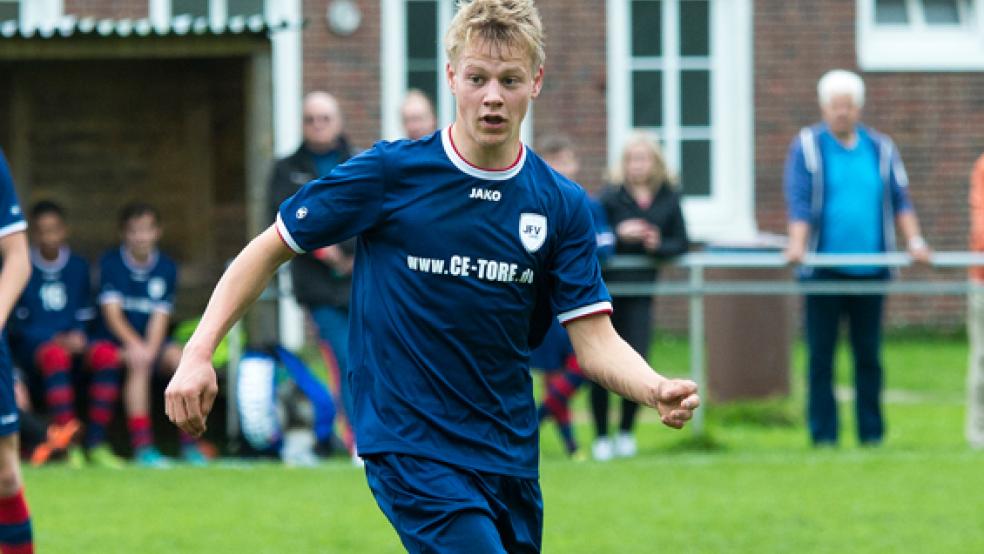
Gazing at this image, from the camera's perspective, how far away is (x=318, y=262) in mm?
10086

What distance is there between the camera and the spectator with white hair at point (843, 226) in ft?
34.2

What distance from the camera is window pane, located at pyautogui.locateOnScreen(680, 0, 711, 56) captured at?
18.0 meters

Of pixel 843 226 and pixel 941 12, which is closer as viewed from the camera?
pixel 843 226

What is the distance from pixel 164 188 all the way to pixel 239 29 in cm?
210

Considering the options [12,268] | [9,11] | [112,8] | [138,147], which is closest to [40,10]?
[9,11]

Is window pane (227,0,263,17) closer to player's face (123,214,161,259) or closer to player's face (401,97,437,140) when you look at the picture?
player's face (123,214,161,259)

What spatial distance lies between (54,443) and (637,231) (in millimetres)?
3664

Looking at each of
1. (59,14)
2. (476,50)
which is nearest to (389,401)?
(476,50)

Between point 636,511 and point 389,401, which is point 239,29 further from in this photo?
point 389,401

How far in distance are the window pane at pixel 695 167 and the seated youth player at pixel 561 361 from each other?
291 inches

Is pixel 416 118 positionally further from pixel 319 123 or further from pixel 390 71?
pixel 390 71

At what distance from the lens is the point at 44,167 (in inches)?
497

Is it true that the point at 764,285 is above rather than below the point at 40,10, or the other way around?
below

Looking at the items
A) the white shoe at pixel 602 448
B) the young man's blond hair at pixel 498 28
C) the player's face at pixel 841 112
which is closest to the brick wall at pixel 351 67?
the white shoe at pixel 602 448
